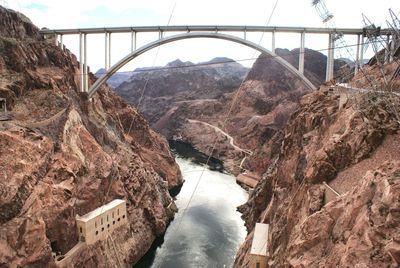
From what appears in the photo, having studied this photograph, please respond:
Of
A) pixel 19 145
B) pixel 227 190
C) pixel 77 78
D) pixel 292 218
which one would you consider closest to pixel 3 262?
pixel 19 145

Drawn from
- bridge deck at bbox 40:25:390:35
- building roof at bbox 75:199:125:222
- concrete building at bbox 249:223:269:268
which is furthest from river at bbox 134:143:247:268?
bridge deck at bbox 40:25:390:35

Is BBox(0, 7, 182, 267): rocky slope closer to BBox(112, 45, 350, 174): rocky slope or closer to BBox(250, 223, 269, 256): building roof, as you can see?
BBox(250, 223, 269, 256): building roof

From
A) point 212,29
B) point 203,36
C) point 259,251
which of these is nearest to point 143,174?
point 203,36

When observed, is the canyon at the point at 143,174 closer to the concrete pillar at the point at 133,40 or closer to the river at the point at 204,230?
the river at the point at 204,230

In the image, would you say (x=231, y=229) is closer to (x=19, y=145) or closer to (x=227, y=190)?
(x=227, y=190)

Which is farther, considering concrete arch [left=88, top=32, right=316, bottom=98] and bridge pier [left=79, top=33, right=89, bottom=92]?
bridge pier [left=79, top=33, right=89, bottom=92]

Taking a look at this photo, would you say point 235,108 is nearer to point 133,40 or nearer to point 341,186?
point 133,40

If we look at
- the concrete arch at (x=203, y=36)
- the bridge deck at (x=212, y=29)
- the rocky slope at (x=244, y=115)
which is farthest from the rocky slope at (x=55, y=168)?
the rocky slope at (x=244, y=115)
